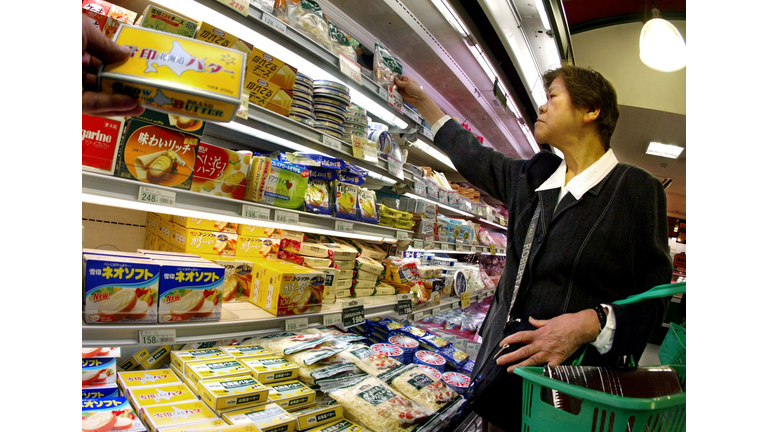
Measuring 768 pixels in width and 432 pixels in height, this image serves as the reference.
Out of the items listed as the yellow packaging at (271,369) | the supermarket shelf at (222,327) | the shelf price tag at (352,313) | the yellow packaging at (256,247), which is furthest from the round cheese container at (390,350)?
the yellow packaging at (256,247)

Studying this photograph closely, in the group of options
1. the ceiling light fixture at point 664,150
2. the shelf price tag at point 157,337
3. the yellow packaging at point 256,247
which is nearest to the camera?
the shelf price tag at point 157,337

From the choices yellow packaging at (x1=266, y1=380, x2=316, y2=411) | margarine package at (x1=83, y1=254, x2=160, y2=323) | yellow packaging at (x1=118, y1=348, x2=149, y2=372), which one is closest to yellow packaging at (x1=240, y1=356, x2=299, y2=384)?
yellow packaging at (x1=266, y1=380, x2=316, y2=411)

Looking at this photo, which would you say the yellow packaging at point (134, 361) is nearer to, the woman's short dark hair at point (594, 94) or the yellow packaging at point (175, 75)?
the yellow packaging at point (175, 75)

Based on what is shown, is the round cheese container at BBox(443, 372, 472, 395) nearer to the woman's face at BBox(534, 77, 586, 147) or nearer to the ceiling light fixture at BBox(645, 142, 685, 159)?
the woman's face at BBox(534, 77, 586, 147)

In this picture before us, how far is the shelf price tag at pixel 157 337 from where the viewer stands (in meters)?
1.17

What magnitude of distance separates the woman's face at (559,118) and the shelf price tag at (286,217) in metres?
1.01

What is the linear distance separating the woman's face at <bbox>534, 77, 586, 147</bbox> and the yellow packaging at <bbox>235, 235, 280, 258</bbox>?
138cm

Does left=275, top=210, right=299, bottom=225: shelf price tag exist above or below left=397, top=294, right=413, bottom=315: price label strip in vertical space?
above

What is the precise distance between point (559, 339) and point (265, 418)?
3.17ft

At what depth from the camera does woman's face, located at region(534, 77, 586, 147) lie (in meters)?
1.48

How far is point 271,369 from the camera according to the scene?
162 centimetres

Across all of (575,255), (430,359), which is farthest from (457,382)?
(575,255)
